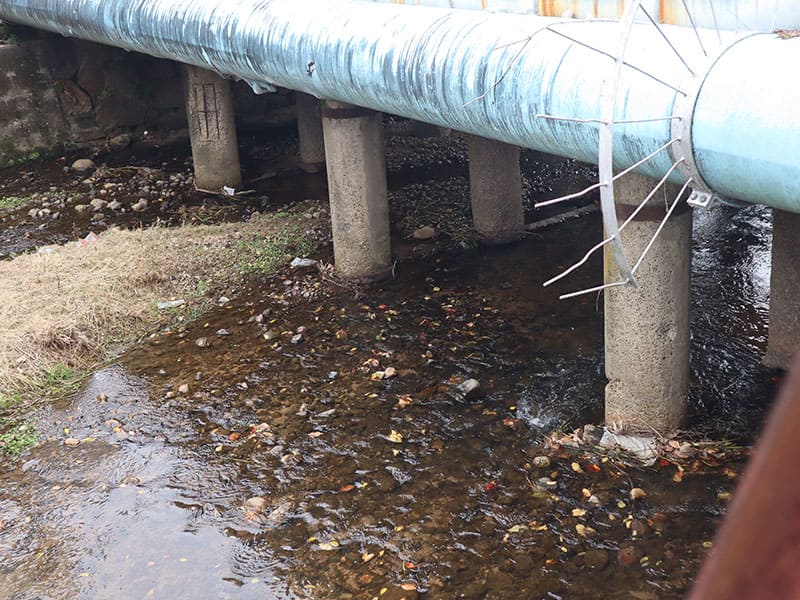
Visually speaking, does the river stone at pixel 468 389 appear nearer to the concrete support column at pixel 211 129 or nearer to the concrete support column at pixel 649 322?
the concrete support column at pixel 649 322

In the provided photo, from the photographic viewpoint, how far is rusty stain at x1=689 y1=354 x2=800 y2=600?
0.40 m

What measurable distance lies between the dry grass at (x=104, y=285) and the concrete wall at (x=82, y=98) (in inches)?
203

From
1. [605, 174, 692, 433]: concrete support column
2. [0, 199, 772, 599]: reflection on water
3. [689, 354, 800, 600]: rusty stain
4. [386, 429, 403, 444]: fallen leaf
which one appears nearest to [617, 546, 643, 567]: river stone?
[0, 199, 772, 599]: reflection on water

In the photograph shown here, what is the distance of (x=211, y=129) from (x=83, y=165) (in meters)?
3.33

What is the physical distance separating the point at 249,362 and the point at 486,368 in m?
2.24

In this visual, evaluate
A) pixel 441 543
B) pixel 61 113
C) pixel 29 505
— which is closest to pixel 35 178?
pixel 61 113

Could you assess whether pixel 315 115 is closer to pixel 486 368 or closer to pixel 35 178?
pixel 35 178

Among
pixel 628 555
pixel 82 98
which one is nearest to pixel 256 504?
pixel 628 555

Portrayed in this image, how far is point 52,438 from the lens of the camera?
24.0ft

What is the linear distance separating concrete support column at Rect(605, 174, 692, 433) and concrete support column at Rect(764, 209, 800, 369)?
1.31 metres

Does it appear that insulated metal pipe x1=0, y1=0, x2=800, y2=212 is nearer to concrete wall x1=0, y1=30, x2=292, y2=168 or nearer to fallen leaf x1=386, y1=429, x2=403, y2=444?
fallen leaf x1=386, y1=429, x2=403, y2=444

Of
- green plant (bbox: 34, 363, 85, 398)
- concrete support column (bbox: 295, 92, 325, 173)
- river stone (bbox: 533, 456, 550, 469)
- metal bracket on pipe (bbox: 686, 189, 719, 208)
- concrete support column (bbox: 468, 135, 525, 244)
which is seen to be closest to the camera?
metal bracket on pipe (bbox: 686, 189, 719, 208)

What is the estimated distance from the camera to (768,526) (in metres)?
0.41

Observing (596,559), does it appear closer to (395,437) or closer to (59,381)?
(395,437)
